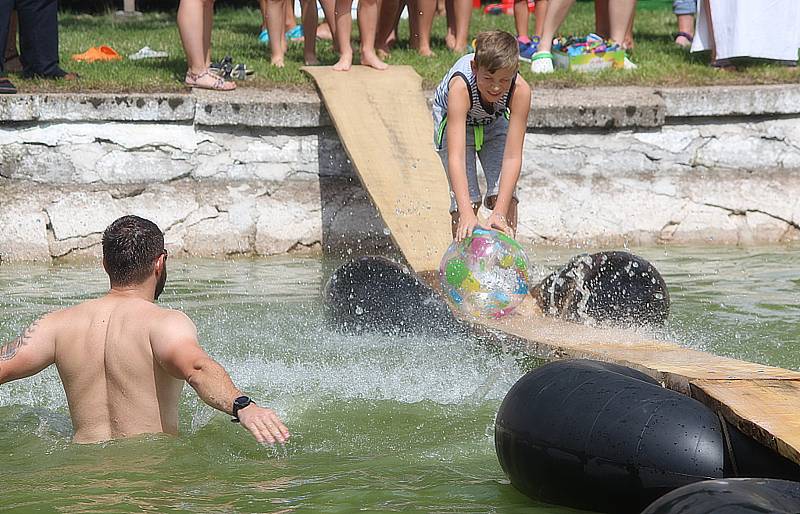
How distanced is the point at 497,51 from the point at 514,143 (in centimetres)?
71

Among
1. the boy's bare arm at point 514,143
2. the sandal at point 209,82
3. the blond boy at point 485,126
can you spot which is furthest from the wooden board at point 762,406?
the sandal at point 209,82

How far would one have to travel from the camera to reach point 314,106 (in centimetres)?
926

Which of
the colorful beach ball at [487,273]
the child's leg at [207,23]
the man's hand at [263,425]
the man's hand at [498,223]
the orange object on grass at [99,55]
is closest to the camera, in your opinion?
the man's hand at [263,425]

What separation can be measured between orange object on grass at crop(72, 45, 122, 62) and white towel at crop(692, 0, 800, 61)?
5.61 m

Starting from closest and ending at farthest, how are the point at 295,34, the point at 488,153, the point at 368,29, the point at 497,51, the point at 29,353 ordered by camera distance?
the point at 29,353 < the point at 497,51 < the point at 488,153 < the point at 368,29 < the point at 295,34

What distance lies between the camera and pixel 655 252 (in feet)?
30.9

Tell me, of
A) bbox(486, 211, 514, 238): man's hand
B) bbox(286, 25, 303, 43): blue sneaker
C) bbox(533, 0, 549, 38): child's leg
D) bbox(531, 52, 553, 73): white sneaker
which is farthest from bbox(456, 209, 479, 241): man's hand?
bbox(286, 25, 303, 43): blue sneaker

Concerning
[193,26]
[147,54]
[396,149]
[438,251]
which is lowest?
[438,251]

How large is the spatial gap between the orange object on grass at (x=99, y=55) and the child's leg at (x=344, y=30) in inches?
105

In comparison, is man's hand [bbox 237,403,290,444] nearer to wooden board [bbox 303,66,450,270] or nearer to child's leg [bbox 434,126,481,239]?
wooden board [bbox 303,66,450,270]

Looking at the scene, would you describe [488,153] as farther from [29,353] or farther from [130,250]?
[29,353]

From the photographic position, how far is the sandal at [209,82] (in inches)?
374

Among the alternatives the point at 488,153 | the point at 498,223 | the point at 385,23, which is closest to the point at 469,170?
the point at 488,153

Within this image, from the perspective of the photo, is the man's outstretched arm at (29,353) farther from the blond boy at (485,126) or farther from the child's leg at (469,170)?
the child's leg at (469,170)
